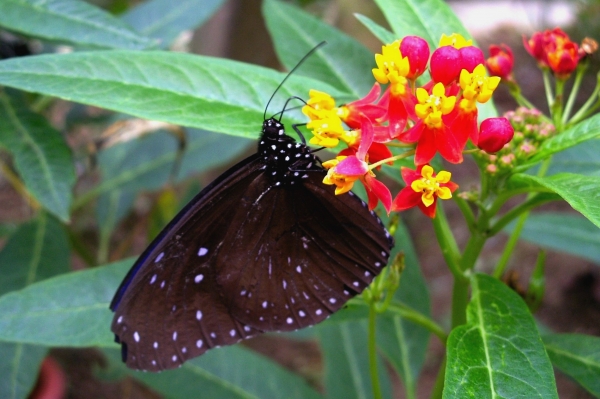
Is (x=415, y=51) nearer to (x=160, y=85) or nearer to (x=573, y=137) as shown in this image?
(x=573, y=137)

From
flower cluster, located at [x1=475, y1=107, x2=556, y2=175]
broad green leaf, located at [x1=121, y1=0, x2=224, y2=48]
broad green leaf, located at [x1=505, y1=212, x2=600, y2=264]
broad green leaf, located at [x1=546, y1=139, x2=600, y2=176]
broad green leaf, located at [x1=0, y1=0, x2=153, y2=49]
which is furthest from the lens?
broad green leaf, located at [x1=121, y1=0, x2=224, y2=48]

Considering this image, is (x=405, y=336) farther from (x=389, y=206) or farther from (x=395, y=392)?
(x=395, y=392)

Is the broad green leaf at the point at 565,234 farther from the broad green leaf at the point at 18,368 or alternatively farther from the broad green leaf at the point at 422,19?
the broad green leaf at the point at 18,368

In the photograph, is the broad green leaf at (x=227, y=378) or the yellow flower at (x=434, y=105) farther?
the broad green leaf at (x=227, y=378)

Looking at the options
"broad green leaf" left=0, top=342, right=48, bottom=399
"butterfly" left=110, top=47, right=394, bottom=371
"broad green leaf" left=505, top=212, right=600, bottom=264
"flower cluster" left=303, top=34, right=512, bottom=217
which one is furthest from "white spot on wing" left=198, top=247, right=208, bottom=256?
"broad green leaf" left=505, top=212, right=600, bottom=264

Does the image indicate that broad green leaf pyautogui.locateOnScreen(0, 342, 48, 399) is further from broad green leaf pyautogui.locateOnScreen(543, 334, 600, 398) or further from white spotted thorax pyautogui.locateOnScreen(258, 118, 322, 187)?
broad green leaf pyautogui.locateOnScreen(543, 334, 600, 398)

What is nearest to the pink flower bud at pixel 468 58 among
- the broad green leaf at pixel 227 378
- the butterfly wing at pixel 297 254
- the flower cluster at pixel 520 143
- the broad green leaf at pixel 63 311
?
the flower cluster at pixel 520 143
